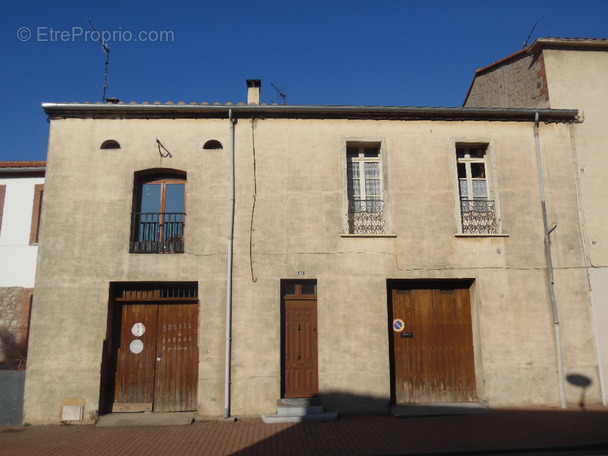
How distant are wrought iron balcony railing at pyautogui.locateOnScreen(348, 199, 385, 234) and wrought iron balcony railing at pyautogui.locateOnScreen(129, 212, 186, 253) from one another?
3.77m

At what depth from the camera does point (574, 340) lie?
9.25 meters

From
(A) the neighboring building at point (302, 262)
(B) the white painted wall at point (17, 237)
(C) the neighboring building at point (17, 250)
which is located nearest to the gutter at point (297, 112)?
(A) the neighboring building at point (302, 262)

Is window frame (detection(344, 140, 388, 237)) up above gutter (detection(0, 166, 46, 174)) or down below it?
below

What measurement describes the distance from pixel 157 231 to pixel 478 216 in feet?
23.9

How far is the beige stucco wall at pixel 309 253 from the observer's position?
8.84 metres

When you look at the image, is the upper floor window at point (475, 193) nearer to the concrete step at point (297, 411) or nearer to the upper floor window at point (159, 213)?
the concrete step at point (297, 411)

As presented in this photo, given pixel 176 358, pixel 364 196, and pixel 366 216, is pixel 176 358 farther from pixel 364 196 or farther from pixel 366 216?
pixel 364 196

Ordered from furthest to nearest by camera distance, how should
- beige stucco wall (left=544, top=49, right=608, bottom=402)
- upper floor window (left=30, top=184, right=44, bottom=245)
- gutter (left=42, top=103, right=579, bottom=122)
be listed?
upper floor window (left=30, top=184, right=44, bottom=245), gutter (left=42, top=103, right=579, bottom=122), beige stucco wall (left=544, top=49, right=608, bottom=402)

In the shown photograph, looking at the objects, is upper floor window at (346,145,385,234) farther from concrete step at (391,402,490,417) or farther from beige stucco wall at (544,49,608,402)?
beige stucco wall at (544,49,608,402)

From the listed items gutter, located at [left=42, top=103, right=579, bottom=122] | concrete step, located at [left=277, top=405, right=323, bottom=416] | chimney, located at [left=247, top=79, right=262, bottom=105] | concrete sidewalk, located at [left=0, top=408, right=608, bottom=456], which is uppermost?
chimney, located at [left=247, top=79, right=262, bottom=105]

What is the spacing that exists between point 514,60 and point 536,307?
6.82m

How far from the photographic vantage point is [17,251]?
1185cm

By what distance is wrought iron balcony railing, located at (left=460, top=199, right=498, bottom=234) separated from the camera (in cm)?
980

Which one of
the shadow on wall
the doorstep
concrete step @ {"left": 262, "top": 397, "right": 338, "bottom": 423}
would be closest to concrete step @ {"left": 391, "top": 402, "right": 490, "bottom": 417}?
concrete step @ {"left": 262, "top": 397, "right": 338, "bottom": 423}
